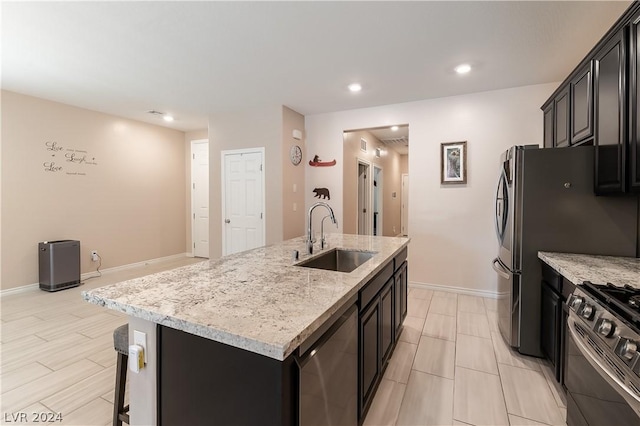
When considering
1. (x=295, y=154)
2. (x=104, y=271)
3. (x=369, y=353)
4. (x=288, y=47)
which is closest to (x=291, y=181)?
(x=295, y=154)

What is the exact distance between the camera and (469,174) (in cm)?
398

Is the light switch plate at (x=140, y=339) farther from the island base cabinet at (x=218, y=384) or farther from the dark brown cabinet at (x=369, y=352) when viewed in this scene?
the dark brown cabinet at (x=369, y=352)

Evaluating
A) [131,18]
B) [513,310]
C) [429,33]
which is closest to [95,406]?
[131,18]

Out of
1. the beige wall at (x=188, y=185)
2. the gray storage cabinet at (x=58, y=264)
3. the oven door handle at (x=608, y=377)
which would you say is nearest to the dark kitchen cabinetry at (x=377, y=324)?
the oven door handle at (x=608, y=377)

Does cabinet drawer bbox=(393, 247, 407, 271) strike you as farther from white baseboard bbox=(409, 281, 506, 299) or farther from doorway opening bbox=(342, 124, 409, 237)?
doorway opening bbox=(342, 124, 409, 237)

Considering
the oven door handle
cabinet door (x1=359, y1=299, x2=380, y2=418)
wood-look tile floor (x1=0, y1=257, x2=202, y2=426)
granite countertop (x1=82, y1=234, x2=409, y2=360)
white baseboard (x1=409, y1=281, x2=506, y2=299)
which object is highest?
granite countertop (x1=82, y1=234, x2=409, y2=360)

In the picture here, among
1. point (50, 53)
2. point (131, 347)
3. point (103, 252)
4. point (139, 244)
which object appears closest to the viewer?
point (131, 347)

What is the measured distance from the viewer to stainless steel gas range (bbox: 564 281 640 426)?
1009mm

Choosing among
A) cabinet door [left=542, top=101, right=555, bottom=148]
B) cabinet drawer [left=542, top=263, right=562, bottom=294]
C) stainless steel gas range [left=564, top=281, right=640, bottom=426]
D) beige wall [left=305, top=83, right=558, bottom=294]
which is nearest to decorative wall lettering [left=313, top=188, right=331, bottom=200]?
beige wall [left=305, top=83, right=558, bottom=294]

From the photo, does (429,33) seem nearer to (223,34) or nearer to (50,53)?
(223,34)

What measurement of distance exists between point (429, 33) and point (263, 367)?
2.81 m

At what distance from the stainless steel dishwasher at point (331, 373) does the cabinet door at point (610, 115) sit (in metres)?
1.92

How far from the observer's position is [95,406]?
1.84 m

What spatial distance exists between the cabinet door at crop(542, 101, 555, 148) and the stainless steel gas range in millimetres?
2370
